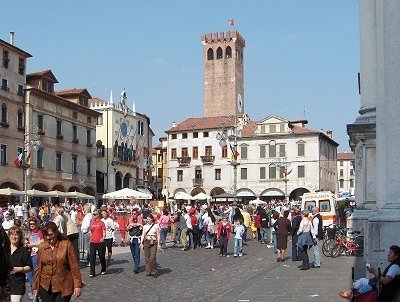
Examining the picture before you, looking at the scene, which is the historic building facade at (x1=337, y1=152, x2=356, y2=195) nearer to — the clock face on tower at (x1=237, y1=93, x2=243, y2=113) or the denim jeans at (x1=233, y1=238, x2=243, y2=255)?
the clock face on tower at (x1=237, y1=93, x2=243, y2=113)

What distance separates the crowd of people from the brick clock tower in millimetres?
73903

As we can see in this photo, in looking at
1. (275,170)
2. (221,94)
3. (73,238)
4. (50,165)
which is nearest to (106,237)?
(73,238)

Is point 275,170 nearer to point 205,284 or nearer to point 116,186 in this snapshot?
point 116,186

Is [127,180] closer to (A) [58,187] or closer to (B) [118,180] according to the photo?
(B) [118,180]

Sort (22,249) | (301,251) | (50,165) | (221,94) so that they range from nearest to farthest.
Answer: (22,249) < (301,251) < (50,165) < (221,94)

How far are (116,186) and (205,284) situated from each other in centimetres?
5710

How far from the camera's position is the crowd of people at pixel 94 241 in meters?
8.35

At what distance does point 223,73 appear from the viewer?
114 metres

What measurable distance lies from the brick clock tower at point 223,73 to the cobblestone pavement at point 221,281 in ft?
290

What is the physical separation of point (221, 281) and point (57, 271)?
8631 mm

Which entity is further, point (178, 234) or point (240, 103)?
point (240, 103)

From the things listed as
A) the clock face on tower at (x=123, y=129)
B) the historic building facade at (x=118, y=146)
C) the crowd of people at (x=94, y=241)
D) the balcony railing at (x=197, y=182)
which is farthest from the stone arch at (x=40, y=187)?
the balcony railing at (x=197, y=182)

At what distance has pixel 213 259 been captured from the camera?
22438mm

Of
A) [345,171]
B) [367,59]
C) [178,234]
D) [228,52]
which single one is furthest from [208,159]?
[367,59]
